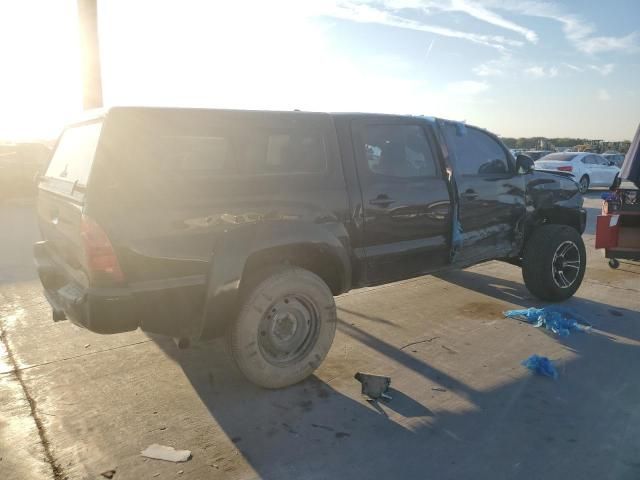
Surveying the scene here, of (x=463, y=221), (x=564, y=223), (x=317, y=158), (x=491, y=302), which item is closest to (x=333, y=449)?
(x=317, y=158)

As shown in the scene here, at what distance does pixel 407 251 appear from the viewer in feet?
13.7

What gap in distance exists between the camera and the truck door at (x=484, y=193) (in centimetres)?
464

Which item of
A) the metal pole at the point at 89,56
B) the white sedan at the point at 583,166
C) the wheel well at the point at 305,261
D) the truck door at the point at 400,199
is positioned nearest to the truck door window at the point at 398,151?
the truck door at the point at 400,199

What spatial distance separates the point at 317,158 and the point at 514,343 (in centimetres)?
238

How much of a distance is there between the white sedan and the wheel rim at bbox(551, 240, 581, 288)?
14054mm

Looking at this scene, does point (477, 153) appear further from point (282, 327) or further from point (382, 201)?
point (282, 327)

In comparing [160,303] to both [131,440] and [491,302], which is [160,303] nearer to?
[131,440]

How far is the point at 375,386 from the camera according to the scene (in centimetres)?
342

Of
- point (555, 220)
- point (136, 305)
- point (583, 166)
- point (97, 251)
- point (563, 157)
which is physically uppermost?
point (563, 157)

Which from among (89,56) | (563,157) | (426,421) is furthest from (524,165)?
(563,157)

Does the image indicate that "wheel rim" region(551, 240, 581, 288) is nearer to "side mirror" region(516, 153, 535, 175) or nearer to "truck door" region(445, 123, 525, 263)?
"truck door" region(445, 123, 525, 263)

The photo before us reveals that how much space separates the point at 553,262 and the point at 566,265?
9.4 inches

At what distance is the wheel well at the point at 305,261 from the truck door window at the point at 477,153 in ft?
5.59

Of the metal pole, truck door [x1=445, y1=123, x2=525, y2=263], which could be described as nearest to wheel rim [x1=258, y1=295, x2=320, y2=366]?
truck door [x1=445, y1=123, x2=525, y2=263]
